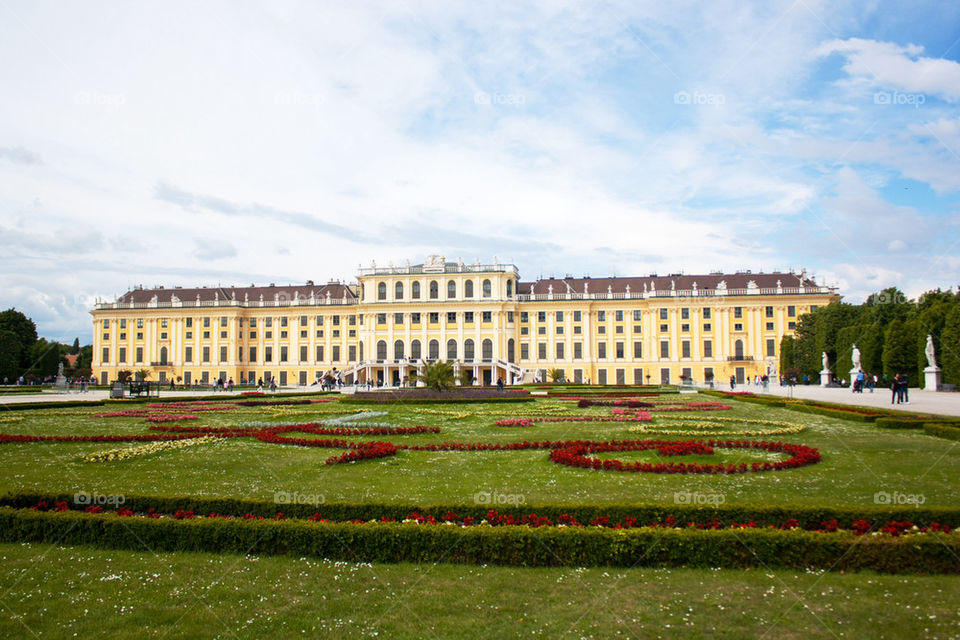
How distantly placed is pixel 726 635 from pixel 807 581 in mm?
1524

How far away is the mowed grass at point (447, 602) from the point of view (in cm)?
530

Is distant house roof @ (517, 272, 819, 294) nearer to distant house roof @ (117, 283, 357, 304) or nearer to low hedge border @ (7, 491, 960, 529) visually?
distant house roof @ (117, 283, 357, 304)

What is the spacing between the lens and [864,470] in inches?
435

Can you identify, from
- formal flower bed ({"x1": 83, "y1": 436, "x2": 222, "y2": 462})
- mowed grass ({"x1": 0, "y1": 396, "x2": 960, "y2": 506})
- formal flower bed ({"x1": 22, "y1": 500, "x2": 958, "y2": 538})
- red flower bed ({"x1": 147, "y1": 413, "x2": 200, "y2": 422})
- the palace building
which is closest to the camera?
formal flower bed ({"x1": 22, "y1": 500, "x2": 958, "y2": 538})

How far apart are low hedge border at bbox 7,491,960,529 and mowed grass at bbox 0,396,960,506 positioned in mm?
649

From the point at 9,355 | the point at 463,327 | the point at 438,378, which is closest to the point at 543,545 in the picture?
the point at 438,378

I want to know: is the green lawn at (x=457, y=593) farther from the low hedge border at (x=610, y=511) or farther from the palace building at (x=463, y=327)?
the palace building at (x=463, y=327)

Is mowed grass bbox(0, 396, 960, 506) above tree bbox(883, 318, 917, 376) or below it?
below

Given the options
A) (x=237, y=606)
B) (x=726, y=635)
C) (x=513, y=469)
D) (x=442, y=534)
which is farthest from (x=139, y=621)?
(x=513, y=469)

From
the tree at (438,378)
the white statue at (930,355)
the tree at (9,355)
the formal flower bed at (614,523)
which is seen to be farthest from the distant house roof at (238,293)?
the formal flower bed at (614,523)

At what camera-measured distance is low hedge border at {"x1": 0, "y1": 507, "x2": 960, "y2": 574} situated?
21.0ft

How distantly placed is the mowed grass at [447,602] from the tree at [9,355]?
63914 mm

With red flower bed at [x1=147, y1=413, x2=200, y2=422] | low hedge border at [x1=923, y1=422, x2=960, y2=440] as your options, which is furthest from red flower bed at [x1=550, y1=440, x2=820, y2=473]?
red flower bed at [x1=147, y1=413, x2=200, y2=422]

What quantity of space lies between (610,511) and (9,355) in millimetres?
68166
